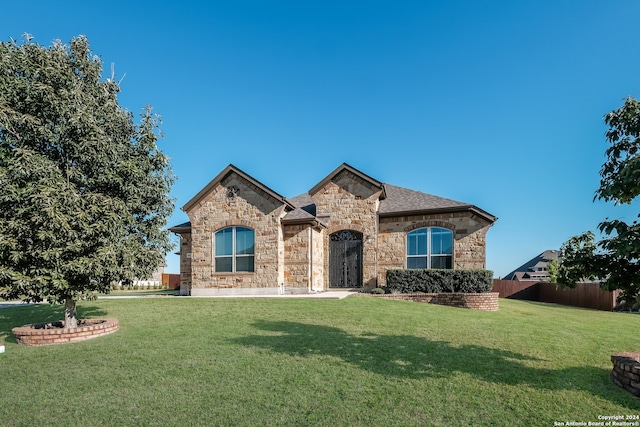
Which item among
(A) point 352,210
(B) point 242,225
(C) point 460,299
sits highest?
(A) point 352,210

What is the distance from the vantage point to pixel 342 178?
63.3 feet

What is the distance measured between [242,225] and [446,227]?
9683 millimetres

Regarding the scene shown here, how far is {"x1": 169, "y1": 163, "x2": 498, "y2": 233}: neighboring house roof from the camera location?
17.5 meters

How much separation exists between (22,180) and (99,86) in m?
3.57

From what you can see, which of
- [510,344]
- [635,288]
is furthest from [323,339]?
[635,288]

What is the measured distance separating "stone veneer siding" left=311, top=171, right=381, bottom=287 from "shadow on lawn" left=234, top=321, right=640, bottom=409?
939 centimetres

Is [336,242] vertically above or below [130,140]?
below

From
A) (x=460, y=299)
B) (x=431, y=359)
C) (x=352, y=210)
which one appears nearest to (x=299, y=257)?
(x=352, y=210)

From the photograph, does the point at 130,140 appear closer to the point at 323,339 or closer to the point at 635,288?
the point at 323,339

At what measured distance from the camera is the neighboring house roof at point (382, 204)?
1747 centimetres

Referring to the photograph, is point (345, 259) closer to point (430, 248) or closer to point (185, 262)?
point (430, 248)

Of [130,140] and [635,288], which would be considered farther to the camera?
[130,140]

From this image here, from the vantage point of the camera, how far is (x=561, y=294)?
80.6ft

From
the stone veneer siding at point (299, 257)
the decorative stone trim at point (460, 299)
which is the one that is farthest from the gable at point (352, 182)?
the decorative stone trim at point (460, 299)
